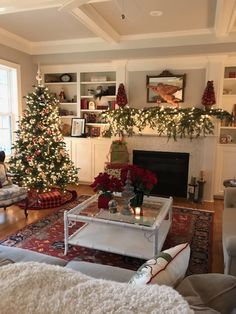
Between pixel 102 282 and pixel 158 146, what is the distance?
4.15 metres

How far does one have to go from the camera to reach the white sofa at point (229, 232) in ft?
6.35

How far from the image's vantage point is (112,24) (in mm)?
4043

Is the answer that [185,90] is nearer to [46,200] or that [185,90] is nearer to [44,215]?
[46,200]

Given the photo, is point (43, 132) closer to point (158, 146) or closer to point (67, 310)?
point (158, 146)

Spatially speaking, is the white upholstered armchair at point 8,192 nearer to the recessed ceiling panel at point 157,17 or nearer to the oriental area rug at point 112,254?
the oriental area rug at point 112,254

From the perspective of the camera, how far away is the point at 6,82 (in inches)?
197

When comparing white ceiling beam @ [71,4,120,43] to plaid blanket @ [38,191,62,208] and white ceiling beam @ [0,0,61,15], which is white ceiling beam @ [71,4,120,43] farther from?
plaid blanket @ [38,191,62,208]

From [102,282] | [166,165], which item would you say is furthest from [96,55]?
[102,282]

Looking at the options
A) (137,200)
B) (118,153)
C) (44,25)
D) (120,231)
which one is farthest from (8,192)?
(44,25)

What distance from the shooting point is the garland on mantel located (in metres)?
4.30

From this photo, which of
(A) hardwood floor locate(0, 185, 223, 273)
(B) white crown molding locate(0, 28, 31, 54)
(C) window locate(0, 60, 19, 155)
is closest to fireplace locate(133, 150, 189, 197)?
(A) hardwood floor locate(0, 185, 223, 273)

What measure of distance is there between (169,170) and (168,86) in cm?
153

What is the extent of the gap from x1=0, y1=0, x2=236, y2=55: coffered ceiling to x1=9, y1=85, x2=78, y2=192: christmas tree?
1.08 m

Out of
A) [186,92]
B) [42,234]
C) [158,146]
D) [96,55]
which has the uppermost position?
[96,55]
